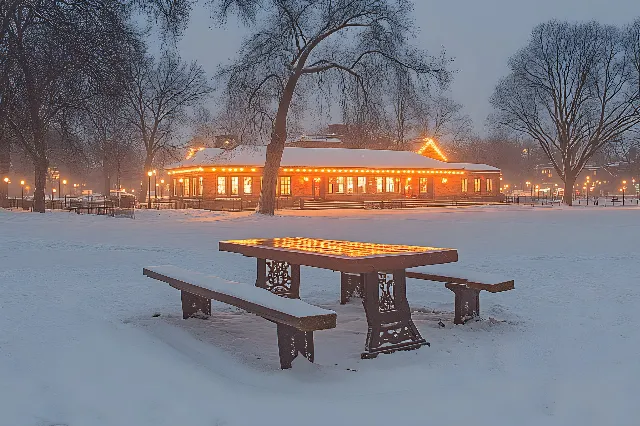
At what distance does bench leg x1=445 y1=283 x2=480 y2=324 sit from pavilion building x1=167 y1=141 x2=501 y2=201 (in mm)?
33504

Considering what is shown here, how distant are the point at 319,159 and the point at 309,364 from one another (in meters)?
40.8

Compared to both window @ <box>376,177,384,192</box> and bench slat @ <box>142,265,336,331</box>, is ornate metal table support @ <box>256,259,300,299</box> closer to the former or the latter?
bench slat @ <box>142,265,336,331</box>

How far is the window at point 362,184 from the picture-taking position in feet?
152

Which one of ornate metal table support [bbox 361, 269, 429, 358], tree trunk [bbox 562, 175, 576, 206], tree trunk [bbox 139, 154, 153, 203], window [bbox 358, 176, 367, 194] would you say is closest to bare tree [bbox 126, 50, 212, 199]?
tree trunk [bbox 139, 154, 153, 203]

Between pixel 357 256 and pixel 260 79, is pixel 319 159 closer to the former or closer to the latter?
pixel 260 79

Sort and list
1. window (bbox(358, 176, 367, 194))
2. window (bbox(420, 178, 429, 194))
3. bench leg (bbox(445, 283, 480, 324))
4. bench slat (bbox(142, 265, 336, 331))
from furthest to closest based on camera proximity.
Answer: window (bbox(420, 178, 429, 194)) → window (bbox(358, 176, 367, 194)) → bench leg (bbox(445, 283, 480, 324)) → bench slat (bbox(142, 265, 336, 331))

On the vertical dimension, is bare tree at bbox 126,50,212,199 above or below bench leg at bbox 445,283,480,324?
Answer: above

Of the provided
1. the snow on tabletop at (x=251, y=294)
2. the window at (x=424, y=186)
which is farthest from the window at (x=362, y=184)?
the snow on tabletop at (x=251, y=294)

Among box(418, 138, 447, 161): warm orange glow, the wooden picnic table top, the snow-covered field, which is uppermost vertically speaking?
box(418, 138, 447, 161): warm orange glow

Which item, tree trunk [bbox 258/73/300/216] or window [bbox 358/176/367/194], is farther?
window [bbox 358/176/367/194]

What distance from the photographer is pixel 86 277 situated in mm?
9969

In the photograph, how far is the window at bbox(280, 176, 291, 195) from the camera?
146 feet

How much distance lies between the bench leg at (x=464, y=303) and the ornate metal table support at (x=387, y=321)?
4.05 feet

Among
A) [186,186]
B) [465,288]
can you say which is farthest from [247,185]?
[465,288]
